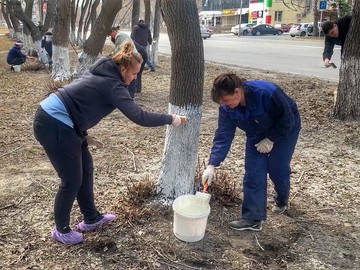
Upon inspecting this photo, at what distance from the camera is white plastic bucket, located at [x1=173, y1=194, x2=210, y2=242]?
2.85 meters

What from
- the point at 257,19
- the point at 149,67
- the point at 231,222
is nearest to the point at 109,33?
the point at 149,67

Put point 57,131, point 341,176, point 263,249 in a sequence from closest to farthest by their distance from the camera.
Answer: point 57,131 → point 263,249 → point 341,176

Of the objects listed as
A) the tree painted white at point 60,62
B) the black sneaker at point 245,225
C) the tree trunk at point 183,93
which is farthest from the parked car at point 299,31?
the black sneaker at point 245,225

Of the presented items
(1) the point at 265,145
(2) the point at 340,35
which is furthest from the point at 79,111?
(2) the point at 340,35

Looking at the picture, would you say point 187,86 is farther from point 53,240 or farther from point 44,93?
point 44,93

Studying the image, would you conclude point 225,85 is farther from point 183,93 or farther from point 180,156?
point 180,156

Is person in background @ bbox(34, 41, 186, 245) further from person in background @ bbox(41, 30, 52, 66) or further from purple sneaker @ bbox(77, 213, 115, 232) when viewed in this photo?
person in background @ bbox(41, 30, 52, 66)

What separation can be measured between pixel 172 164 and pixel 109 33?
656 cm

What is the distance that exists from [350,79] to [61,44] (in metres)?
7.47

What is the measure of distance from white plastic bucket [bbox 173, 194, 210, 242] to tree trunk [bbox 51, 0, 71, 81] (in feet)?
27.8

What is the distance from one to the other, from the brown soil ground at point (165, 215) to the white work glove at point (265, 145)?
0.60 meters

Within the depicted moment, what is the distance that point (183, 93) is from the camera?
3.16 metres

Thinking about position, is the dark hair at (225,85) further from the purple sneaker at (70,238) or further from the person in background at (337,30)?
the person in background at (337,30)

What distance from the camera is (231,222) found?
10.6ft
